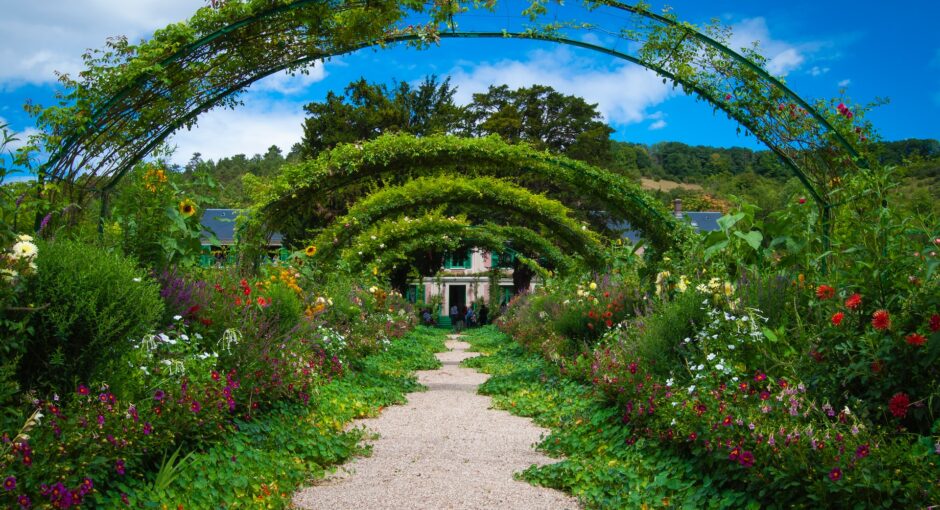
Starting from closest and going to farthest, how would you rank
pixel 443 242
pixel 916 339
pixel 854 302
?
pixel 916 339 < pixel 854 302 < pixel 443 242

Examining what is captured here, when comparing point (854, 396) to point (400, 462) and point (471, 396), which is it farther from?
point (471, 396)

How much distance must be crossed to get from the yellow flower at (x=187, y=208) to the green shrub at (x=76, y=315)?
6.33 ft

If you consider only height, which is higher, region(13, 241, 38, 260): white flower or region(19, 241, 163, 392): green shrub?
region(13, 241, 38, 260): white flower

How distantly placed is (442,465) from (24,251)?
9.28 ft

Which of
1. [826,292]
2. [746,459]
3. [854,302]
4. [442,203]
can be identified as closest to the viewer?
[746,459]

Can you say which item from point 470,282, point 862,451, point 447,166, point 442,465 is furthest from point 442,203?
point 470,282

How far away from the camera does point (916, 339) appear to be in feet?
9.32

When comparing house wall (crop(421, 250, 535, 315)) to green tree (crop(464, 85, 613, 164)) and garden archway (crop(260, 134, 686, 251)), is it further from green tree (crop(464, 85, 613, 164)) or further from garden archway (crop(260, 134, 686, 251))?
garden archway (crop(260, 134, 686, 251))

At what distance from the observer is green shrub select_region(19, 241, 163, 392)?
3045mm

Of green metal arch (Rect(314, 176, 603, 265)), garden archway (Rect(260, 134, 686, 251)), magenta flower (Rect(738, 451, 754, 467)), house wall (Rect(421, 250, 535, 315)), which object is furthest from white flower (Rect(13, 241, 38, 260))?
house wall (Rect(421, 250, 535, 315))

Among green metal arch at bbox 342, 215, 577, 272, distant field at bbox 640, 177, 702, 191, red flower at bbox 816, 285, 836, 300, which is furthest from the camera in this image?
distant field at bbox 640, 177, 702, 191

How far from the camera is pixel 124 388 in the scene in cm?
338

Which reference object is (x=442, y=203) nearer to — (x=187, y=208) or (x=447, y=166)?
(x=447, y=166)

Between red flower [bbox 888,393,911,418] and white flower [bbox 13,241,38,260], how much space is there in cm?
374
